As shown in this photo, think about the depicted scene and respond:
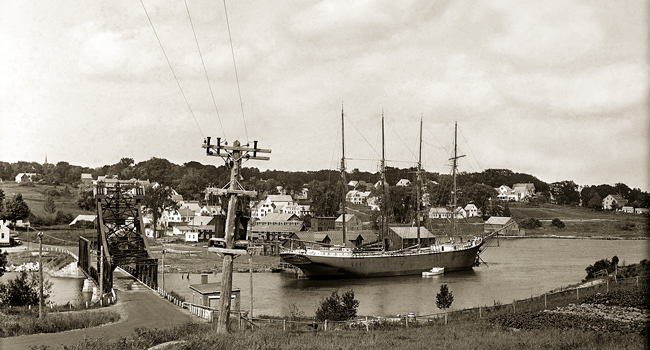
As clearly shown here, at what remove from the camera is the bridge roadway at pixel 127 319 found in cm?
2048

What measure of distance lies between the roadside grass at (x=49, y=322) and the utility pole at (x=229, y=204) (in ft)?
30.5

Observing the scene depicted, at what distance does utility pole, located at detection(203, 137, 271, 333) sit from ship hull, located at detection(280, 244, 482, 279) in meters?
45.5

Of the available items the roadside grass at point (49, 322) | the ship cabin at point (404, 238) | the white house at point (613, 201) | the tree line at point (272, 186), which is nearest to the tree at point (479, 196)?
the tree line at point (272, 186)

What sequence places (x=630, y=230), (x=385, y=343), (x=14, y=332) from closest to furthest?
(x=385, y=343) < (x=14, y=332) < (x=630, y=230)

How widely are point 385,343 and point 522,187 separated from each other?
19432cm

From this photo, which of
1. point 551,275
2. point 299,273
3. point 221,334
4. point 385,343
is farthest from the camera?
point 299,273

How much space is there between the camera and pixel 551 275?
59188 mm

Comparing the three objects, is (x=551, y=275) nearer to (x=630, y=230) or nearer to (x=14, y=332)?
(x=14, y=332)

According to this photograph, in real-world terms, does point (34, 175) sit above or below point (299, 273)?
above

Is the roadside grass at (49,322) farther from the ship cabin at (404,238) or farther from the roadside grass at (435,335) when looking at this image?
the ship cabin at (404,238)

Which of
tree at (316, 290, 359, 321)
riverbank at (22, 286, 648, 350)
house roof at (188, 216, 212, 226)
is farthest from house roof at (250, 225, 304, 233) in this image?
riverbank at (22, 286, 648, 350)

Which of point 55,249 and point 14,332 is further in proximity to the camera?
point 55,249

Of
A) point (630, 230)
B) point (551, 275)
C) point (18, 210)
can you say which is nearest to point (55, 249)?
point (18, 210)

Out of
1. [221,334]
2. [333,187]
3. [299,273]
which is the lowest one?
[299,273]
